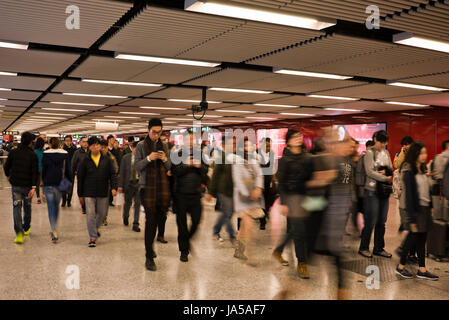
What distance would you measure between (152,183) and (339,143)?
2.48 meters

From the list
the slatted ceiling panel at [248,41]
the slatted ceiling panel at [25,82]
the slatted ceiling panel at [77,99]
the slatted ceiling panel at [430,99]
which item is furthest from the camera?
the slatted ceiling panel at [77,99]

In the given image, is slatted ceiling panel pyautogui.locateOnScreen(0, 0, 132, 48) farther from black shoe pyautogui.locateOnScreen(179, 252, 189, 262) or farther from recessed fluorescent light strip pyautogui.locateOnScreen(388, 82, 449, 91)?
recessed fluorescent light strip pyautogui.locateOnScreen(388, 82, 449, 91)

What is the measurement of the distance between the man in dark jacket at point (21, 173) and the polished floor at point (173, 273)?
421 mm

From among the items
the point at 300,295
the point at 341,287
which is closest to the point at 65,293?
the point at 300,295

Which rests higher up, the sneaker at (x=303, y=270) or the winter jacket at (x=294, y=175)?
the winter jacket at (x=294, y=175)

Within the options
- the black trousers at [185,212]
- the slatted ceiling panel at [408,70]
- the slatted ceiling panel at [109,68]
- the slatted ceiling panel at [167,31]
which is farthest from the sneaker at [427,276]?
the slatted ceiling panel at [109,68]

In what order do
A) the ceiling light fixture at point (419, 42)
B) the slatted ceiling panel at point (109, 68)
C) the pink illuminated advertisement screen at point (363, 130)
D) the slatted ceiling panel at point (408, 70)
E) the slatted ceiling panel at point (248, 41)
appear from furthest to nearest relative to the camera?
the pink illuminated advertisement screen at point (363, 130) → the slatted ceiling panel at point (109, 68) → the slatted ceiling panel at point (408, 70) → the ceiling light fixture at point (419, 42) → the slatted ceiling panel at point (248, 41)

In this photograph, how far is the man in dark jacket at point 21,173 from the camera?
6094 mm

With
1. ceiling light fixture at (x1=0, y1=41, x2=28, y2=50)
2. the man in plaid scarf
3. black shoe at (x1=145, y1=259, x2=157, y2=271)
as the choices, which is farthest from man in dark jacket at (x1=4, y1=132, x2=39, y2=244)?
black shoe at (x1=145, y1=259, x2=157, y2=271)

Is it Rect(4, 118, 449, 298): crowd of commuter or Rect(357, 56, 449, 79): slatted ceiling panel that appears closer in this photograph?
Rect(4, 118, 449, 298): crowd of commuter

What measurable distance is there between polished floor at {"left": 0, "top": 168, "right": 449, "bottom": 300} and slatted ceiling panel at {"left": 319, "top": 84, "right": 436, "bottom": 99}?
4.51 metres

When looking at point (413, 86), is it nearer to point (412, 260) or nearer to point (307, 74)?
point (307, 74)

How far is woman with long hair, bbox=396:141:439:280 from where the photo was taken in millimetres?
4383

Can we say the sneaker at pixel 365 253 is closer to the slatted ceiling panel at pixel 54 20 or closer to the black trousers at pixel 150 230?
the black trousers at pixel 150 230
